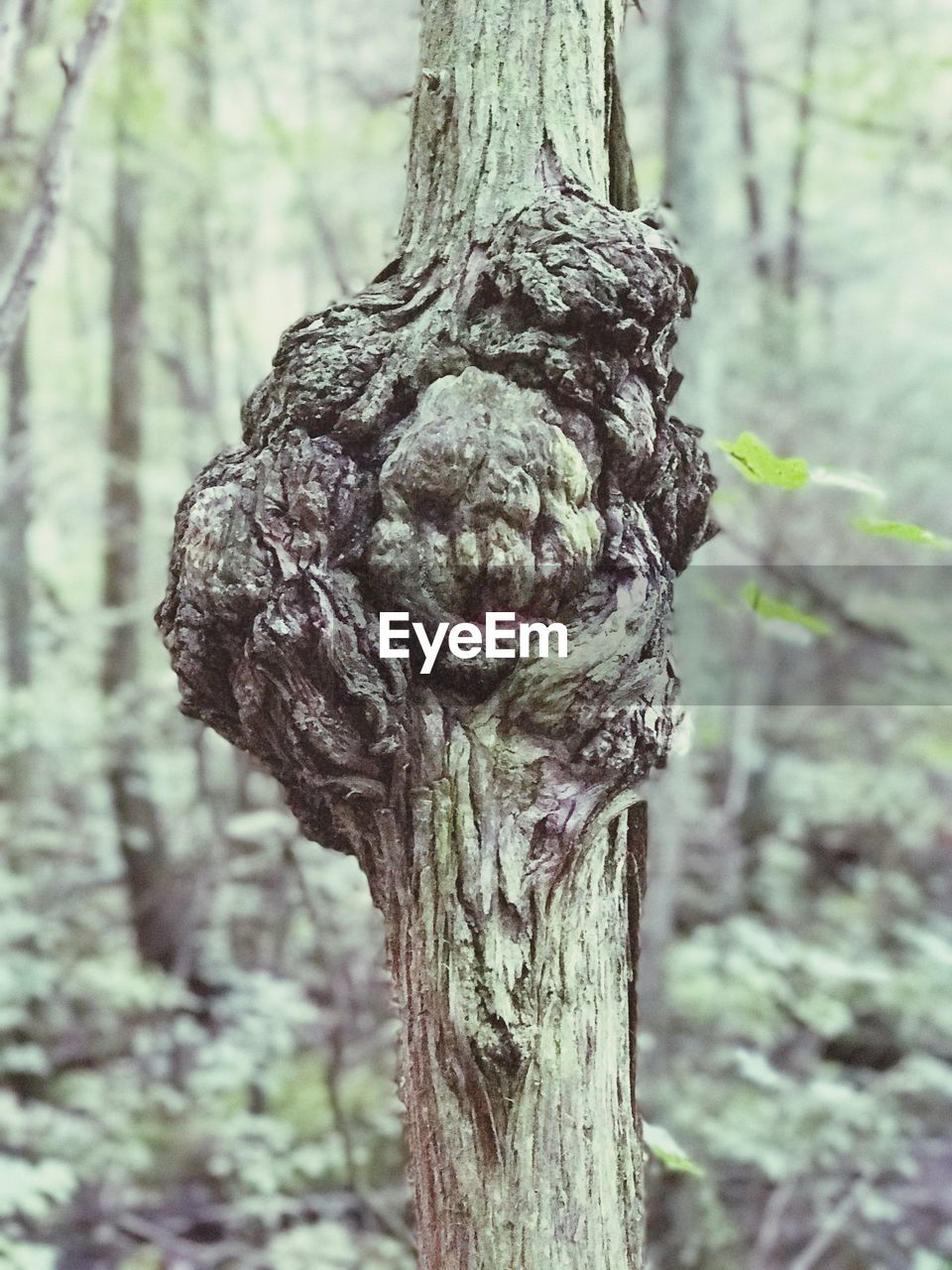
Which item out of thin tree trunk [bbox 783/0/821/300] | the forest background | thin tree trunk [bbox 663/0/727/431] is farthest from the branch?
thin tree trunk [bbox 783/0/821/300]

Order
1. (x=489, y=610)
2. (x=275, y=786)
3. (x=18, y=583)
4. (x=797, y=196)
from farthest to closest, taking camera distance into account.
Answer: (x=797, y=196)
(x=275, y=786)
(x=18, y=583)
(x=489, y=610)

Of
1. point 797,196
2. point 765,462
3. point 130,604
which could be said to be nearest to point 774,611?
point 765,462

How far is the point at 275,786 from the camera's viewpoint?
15.8 ft

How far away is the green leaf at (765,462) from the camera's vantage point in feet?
3.33

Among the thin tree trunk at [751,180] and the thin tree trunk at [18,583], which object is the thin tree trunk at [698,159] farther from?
the thin tree trunk at [751,180]

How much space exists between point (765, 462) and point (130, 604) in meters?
4.19

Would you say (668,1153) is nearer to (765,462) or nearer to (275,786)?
(765,462)

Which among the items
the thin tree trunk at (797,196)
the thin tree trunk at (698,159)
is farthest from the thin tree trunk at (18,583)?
the thin tree trunk at (797,196)

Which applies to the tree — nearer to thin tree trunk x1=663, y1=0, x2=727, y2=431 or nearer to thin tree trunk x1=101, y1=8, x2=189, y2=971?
thin tree trunk x1=663, y1=0, x2=727, y2=431

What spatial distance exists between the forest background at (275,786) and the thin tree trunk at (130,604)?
0.02 metres

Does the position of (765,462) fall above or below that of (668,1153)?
above

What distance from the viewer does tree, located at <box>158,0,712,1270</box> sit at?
0.70 m

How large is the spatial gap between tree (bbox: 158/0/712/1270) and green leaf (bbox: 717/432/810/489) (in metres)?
0.23

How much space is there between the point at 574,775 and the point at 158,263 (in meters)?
6.12
